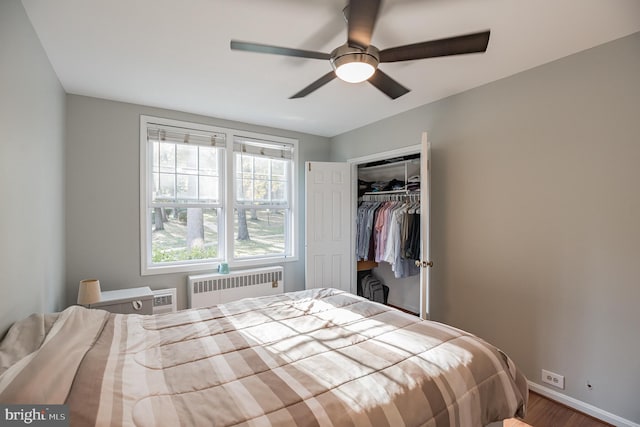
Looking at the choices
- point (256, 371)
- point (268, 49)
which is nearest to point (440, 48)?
point (268, 49)

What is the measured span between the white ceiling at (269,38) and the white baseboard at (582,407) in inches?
94.5

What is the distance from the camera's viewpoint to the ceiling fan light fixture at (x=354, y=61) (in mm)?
1562

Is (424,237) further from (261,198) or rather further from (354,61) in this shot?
(261,198)

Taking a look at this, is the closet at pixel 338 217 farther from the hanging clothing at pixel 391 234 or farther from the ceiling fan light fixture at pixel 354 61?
the ceiling fan light fixture at pixel 354 61

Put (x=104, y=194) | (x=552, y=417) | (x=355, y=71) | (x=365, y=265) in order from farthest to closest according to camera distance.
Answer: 1. (x=365, y=265)
2. (x=104, y=194)
3. (x=552, y=417)
4. (x=355, y=71)

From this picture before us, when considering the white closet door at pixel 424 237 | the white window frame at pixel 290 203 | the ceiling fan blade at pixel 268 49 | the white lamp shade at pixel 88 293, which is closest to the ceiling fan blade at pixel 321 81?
the ceiling fan blade at pixel 268 49

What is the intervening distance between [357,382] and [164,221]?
2.82 meters

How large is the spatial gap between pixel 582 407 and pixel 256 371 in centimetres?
228

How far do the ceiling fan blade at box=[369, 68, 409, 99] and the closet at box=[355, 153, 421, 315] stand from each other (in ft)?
5.46

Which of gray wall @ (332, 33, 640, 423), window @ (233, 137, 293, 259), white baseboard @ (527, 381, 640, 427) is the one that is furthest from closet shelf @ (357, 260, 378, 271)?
white baseboard @ (527, 381, 640, 427)

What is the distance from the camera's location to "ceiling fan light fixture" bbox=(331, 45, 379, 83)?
1.56 metres

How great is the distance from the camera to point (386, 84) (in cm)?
193

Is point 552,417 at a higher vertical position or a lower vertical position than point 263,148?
lower

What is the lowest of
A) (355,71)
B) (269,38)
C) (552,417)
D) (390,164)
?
(552,417)
